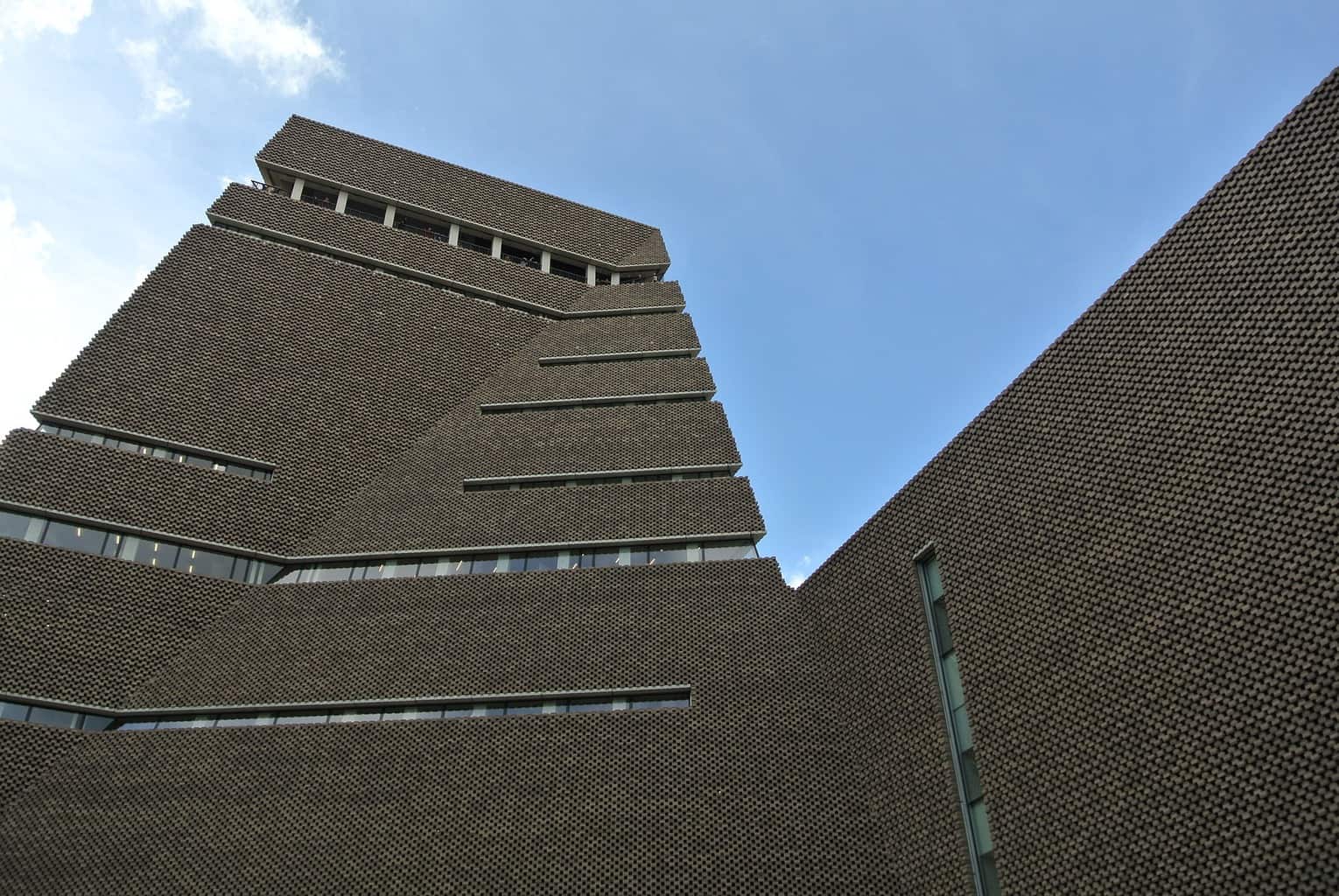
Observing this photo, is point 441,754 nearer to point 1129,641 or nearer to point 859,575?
point 859,575

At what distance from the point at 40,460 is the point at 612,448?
696 inches

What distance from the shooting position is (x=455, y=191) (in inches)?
1752

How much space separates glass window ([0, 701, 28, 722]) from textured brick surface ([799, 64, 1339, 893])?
2193cm

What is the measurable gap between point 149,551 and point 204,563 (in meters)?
1.54

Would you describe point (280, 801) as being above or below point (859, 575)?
below

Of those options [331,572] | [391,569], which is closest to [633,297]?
[391,569]

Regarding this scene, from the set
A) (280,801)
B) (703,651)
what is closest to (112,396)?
(280,801)

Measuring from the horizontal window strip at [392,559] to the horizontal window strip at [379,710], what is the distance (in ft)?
14.5

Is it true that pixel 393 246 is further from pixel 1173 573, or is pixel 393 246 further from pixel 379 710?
pixel 1173 573

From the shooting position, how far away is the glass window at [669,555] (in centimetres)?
2814

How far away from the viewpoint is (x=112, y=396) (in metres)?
30.2

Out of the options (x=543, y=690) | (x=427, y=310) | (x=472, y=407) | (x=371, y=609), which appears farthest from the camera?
(x=427, y=310)

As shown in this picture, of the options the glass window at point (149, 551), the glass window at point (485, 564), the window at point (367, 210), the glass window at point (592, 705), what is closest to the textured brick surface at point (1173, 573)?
the glass window at point (592, 705)

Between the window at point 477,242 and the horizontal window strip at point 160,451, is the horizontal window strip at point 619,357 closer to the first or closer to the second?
the window at point 477,242
